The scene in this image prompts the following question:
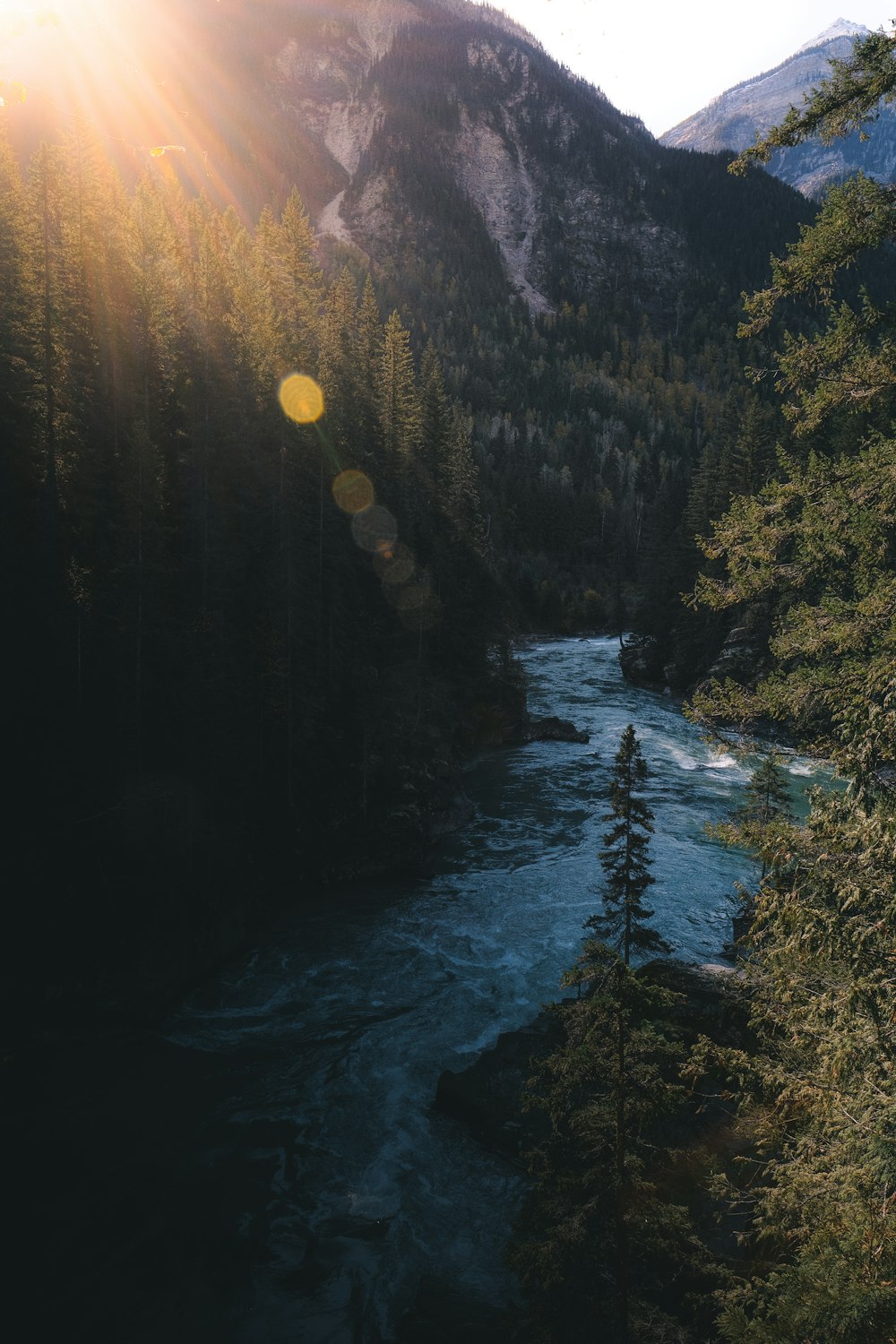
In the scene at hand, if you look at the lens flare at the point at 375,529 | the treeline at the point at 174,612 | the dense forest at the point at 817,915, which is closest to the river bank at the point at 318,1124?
the treeline at the point at 174,612

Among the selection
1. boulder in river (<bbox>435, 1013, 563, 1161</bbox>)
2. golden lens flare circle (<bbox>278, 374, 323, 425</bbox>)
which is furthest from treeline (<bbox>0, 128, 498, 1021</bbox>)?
boulder in river (<bbox>435, 1013, 563, 1161</bbox>)

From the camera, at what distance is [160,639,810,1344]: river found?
13.2m

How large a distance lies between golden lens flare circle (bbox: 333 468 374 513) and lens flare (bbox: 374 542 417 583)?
2935mm

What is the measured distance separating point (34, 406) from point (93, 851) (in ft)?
49.7

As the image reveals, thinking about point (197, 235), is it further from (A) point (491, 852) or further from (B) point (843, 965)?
(B) point (843, 965)

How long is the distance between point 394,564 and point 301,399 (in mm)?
10561

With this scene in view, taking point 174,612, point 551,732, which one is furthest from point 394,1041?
point 551,732

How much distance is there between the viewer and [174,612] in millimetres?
26469

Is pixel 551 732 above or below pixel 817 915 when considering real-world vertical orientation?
below

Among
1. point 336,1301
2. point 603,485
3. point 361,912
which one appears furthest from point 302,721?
point 603,485

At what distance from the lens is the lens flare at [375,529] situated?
138 ft

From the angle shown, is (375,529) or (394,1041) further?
(375,529)

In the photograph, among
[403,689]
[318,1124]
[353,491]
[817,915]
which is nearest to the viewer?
[817,915]

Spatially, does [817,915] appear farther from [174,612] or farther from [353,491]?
[353,491]
